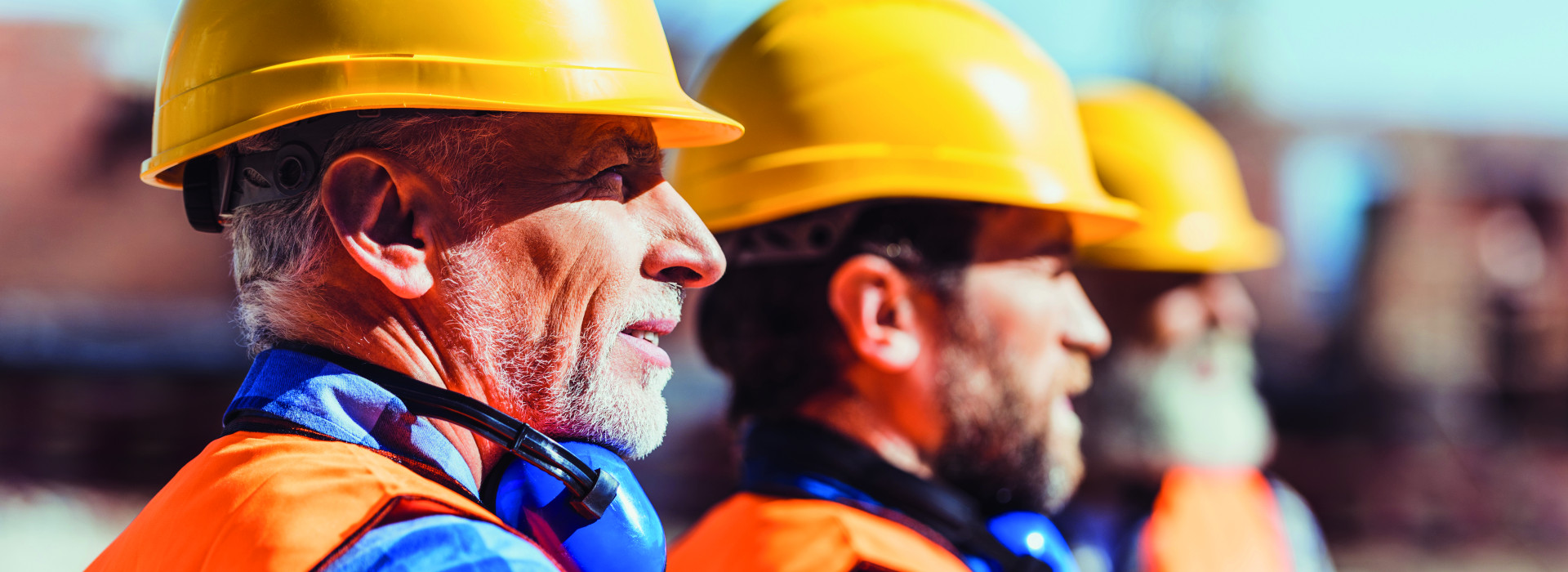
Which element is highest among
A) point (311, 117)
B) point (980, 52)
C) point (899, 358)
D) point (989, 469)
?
point (311, 117)

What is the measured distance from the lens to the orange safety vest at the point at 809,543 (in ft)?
6.88

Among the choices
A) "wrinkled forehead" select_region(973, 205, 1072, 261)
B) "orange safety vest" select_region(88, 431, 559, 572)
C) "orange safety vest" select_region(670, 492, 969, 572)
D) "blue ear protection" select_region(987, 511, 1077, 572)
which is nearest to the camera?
"orange safety vest" select_region(88, 431, 559, 572)

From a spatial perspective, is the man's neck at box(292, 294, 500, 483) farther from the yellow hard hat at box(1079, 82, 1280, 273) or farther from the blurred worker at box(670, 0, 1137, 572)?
the yellow hard hat at box(1079, 82, 1280, 273)

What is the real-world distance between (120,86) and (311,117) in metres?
11.9

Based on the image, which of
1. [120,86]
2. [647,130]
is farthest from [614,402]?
[120,86]

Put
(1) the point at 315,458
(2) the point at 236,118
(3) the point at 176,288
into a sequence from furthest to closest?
(3) the point at 176,288 → (2) the point at 236,118 → (1) the point at 315,458

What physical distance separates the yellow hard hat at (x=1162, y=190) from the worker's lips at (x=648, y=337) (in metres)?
3.04

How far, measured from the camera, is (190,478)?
131 centimetres

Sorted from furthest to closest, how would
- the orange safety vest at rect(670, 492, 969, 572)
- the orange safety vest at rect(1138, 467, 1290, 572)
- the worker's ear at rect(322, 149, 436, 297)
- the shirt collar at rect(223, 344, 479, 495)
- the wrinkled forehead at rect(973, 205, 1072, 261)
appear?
1. the orange safety vest at rect(1138, 467, 1290, 572)
2. the wrinkled forehead at rect(973, 205, 1072, 261)
3. the orange safety vest at rect(670, 492, 969, 572)
4. the worker's ear at rect(322, 149, 436, 297)
5. the shirt collar at rect(223, 344, 479, 495)

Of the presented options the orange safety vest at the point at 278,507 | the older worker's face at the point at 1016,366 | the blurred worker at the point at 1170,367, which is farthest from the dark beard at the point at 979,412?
the blurred worker at the point at 1170,367

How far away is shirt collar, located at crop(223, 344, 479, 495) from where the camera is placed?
130 cm

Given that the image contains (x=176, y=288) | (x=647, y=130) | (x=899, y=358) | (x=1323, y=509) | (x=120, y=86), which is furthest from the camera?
(x=1323, y=509)

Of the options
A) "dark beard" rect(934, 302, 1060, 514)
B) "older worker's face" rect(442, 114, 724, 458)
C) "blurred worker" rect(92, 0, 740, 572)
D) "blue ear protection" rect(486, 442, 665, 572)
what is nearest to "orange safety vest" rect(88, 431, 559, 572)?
"blurred worker" rect(92, 0, 740, 572)

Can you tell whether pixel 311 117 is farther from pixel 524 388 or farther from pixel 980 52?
pixel 980 52
